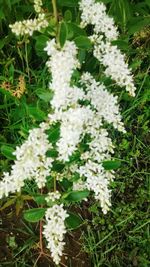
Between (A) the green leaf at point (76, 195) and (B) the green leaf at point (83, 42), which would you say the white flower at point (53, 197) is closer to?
(A) the green leaf at point (76, 195)

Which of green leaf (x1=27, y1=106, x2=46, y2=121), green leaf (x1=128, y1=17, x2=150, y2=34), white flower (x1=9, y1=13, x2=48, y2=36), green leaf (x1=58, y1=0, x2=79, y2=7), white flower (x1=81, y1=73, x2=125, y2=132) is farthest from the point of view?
green leaf (x1=128, y1=17, x2=150, y2=34)

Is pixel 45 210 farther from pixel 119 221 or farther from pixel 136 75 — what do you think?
pixel 136 75

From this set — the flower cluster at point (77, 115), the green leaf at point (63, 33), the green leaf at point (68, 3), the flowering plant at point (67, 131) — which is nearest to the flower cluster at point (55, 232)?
the flowering plant at point (67, 131)

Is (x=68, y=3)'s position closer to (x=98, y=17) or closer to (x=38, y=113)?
(x=98, y=17)

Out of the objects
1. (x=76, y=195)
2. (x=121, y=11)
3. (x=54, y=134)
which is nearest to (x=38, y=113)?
(x=54, y=134)

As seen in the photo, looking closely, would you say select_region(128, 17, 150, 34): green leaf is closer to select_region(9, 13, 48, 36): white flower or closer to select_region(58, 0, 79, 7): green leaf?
select_region(58, 0, 79, 7): green leaf

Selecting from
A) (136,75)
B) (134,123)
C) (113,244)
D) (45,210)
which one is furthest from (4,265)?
(136,75)

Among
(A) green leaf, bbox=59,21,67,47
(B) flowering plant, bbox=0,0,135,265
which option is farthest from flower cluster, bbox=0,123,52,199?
(A) green leaf, bbox=59,21,67,47
